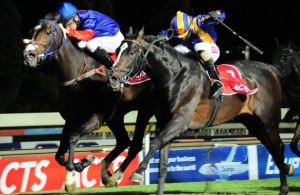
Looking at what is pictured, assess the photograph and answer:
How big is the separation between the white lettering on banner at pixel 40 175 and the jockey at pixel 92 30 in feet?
7.50

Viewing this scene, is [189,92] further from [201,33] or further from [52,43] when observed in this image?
[52,43]

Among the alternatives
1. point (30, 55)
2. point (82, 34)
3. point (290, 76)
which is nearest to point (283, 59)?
point (290, 76)

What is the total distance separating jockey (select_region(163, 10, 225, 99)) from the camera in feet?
28.5

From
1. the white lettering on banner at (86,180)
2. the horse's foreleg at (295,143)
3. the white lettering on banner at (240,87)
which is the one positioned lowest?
the white lettering on banner at (86,180)

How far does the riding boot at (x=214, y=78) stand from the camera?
28.0 feet

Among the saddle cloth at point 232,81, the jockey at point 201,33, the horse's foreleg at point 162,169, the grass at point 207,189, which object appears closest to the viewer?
the horse's foreleg at point 162,169

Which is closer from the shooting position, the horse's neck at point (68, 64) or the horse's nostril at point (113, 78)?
the horse's nostril at point (113, 78)

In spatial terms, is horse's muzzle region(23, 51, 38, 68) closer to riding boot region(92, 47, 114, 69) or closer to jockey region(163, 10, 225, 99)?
riding boot region(92, 47, 114, 69)

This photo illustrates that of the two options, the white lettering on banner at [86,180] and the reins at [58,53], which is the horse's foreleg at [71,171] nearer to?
the reins at [58,53]

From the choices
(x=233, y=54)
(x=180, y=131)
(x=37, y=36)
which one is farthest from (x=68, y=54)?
(x=233, y=54)

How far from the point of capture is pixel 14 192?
998cm

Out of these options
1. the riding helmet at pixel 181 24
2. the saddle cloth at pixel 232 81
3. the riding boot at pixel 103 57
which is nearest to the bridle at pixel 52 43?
the riding boot at pixel 103 57

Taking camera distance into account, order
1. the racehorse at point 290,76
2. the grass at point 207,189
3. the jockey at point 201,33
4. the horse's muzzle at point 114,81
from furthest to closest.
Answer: the racehorse at point 290,76 → the grass at point 207,189 → the jockey at point 201,33 → the horse's muzzle at point 114,81

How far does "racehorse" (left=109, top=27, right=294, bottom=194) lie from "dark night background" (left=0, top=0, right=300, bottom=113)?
8076 millimetres
